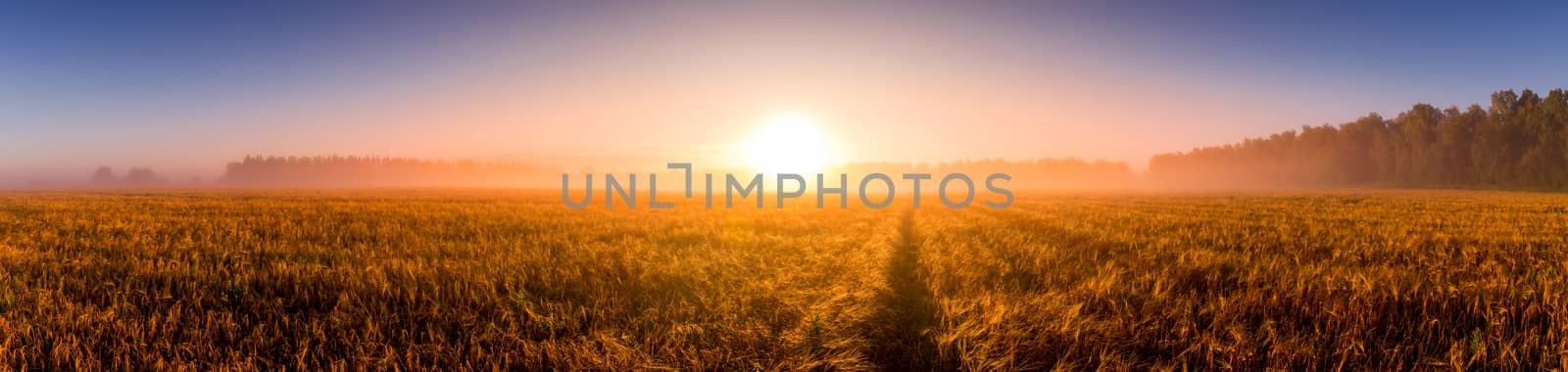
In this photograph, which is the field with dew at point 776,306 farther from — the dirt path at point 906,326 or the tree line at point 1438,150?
the tree line at point 1438,150

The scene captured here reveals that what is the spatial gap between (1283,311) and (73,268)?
11708 millimetres

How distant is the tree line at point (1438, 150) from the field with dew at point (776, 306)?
103786mm

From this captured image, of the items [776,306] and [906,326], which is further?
[776,306]

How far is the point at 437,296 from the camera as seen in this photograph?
A: 4.77 meters

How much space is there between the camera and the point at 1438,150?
266ft

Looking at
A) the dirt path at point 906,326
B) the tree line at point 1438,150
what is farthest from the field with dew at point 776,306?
the tree line at point 1438,150

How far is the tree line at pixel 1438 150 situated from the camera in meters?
68.4

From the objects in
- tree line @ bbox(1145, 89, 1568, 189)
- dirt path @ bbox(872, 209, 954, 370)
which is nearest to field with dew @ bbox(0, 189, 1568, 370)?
dirt path @ bbox(872, 209, 954, 370)

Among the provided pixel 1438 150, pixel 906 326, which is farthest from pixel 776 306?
pixel 1438 150

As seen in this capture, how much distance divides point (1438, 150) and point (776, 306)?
4903 inches

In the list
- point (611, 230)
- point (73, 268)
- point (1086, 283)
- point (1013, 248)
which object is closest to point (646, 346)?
point (1086, 283)

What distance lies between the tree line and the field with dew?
104 meters

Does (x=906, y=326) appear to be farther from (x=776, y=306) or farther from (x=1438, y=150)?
(x=1438, y=150)

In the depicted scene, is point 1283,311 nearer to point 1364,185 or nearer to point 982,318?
point 982,318
